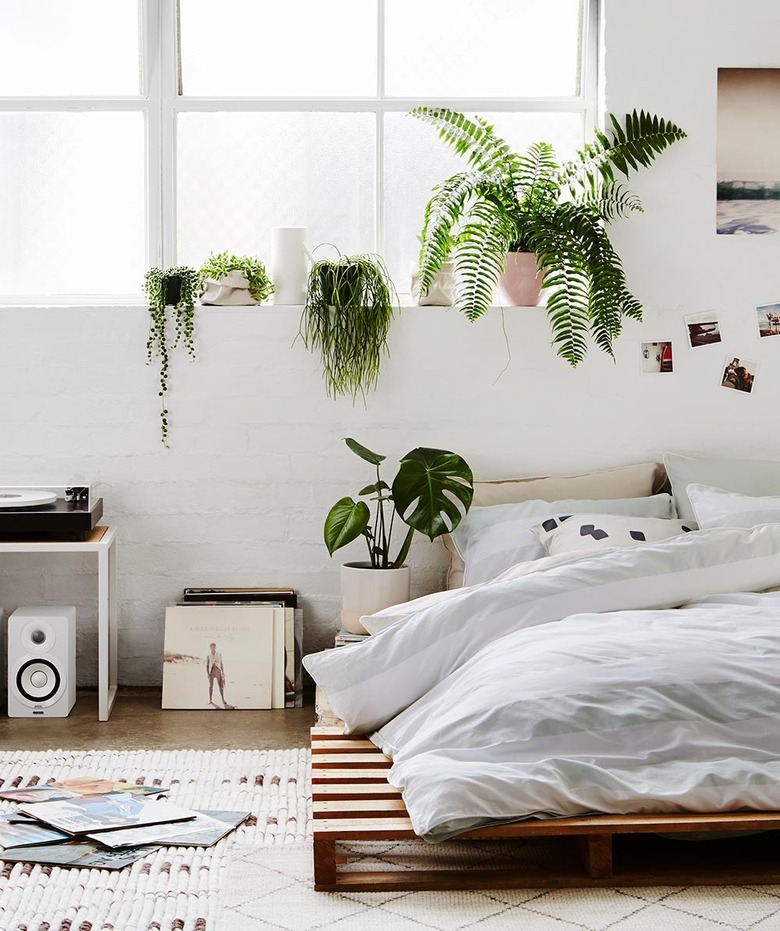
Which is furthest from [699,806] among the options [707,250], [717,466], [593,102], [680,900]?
[593,102]

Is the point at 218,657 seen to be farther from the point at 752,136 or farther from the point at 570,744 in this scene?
the point at 752,136

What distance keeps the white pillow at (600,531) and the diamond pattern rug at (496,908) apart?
129cm

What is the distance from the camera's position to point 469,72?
12.9 feet

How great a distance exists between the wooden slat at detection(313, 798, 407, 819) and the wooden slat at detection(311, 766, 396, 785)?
0.42 ft

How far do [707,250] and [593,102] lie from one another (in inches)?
26.5

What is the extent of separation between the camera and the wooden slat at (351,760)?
2.49 meters

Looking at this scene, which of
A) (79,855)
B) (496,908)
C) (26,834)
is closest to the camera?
(496,908)

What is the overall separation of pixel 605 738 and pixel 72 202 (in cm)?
279

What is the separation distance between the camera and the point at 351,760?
2506 mm

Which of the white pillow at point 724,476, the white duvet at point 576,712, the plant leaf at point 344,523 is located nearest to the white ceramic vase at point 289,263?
the plant leaf at point 344,523

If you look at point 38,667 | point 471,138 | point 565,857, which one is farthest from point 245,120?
point 565,857

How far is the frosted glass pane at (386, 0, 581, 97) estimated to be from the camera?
3.92 meters

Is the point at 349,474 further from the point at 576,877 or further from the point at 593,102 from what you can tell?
the point at 576,877

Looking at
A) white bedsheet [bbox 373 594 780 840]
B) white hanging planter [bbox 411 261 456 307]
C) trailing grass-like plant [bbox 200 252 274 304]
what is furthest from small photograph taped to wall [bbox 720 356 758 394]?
white bedsheet [bbox 373 594 780 840]
